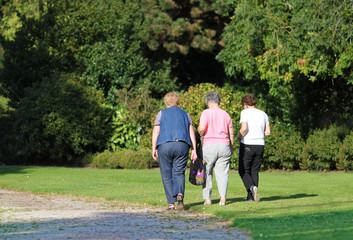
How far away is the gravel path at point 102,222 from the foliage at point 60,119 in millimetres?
12157

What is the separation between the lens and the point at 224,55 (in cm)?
2306

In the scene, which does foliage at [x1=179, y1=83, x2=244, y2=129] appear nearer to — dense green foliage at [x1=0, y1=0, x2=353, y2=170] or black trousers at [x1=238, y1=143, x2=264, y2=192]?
dense green foliage at [x1=0, y1=0, x2=353, y2=170]

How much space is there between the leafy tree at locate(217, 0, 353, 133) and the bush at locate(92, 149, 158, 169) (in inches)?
190

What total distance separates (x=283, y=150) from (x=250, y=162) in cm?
1006

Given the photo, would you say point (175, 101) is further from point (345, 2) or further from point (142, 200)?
point (345, 2)

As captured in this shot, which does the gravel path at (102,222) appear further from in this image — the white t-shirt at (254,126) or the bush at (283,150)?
the bush at (283,150)

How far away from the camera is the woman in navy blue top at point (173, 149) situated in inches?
352

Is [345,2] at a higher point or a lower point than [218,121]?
higher

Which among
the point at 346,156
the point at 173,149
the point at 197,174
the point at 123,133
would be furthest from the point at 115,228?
the point at 123,133

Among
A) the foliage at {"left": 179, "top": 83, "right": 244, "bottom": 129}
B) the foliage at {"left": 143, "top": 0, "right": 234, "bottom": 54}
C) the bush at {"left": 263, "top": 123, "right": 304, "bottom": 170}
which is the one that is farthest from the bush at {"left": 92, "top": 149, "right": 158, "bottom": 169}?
the foliage at {"left": 143, "top": 0, "right": 234, "bottom": 54}

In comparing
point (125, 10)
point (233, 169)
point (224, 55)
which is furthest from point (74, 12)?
point (233, 169)

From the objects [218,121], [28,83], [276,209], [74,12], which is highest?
[74,12]

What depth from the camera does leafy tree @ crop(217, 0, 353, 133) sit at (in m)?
15.1

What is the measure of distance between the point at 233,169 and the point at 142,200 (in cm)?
1041
